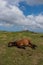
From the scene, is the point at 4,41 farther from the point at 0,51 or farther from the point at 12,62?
the point at 12,62

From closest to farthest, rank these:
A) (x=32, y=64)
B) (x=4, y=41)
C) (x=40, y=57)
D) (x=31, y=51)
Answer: (x=32, y=64) < (x=40, y=57) < (x=31, y=51) < (x=4, y=41)

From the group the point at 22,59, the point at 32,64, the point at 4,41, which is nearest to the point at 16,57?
the point at 22,59

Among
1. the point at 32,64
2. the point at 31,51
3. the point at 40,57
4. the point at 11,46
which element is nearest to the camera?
the point at 32,64

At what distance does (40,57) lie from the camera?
1552 centimetres

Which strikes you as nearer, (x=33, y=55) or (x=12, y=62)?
(x=12, y=62)

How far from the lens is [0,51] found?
1670 cm

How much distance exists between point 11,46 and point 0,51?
4.74 ft

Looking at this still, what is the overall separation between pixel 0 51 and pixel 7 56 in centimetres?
118

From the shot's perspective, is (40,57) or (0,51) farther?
(0,51)

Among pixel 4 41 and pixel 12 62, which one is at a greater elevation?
pixel 4 41

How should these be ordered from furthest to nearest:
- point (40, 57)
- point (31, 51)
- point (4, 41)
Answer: point (4, 41)
point (31, 51)
point (40, 57)

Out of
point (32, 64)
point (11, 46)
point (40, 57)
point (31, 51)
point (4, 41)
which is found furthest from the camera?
point (4, 41)

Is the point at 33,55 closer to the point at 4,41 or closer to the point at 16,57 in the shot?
the point at 16,57

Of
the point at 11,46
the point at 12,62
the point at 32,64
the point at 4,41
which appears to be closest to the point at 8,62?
the point at 12,62
